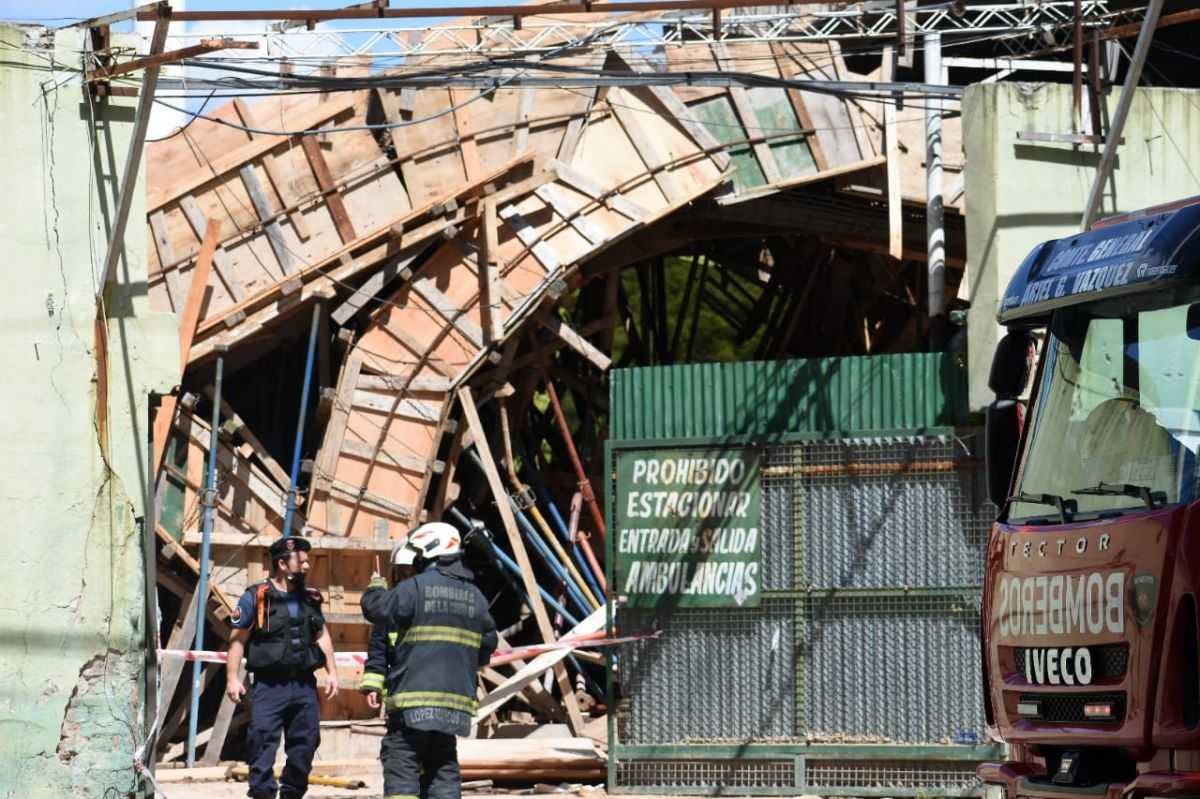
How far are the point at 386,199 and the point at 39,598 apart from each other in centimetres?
715

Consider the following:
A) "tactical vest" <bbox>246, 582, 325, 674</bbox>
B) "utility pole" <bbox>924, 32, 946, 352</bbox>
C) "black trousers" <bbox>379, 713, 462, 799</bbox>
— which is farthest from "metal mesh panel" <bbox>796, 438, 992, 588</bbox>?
"black trousers" <bbox>379, 713, 462, 799</bbox>

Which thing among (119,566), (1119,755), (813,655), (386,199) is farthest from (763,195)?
(1119,755)

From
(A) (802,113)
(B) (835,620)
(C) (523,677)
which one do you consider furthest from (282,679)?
(A) (802,113)

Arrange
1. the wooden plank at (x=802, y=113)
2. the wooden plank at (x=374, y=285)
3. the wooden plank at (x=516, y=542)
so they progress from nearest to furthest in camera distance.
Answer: the wooden plank at (x=374, y=285), the wooden plank at (x=516, y=542), the wooden plank at (x=802, y=113)

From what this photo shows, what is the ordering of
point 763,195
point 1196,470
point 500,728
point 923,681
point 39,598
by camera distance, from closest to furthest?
point 1196,470 → point 39,598 → point 923,681 → point 500,728 → point 763,195

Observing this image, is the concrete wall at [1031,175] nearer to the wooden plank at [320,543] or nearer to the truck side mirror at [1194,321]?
the truck side mirror at [1194,321]

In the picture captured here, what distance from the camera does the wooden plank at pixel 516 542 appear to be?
Result: 17484 millimetres

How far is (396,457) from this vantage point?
17.3 metres

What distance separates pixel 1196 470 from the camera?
7.07m

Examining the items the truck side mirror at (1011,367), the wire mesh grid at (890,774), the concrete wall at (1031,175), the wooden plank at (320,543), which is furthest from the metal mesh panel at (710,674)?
the truck side mirror at (1011,367)

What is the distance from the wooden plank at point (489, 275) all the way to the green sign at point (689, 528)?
363 cm

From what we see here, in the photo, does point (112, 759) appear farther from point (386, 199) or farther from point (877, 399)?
point (386, 199)

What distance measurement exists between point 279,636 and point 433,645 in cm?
188

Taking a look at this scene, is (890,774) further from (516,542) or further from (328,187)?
(328,187)
